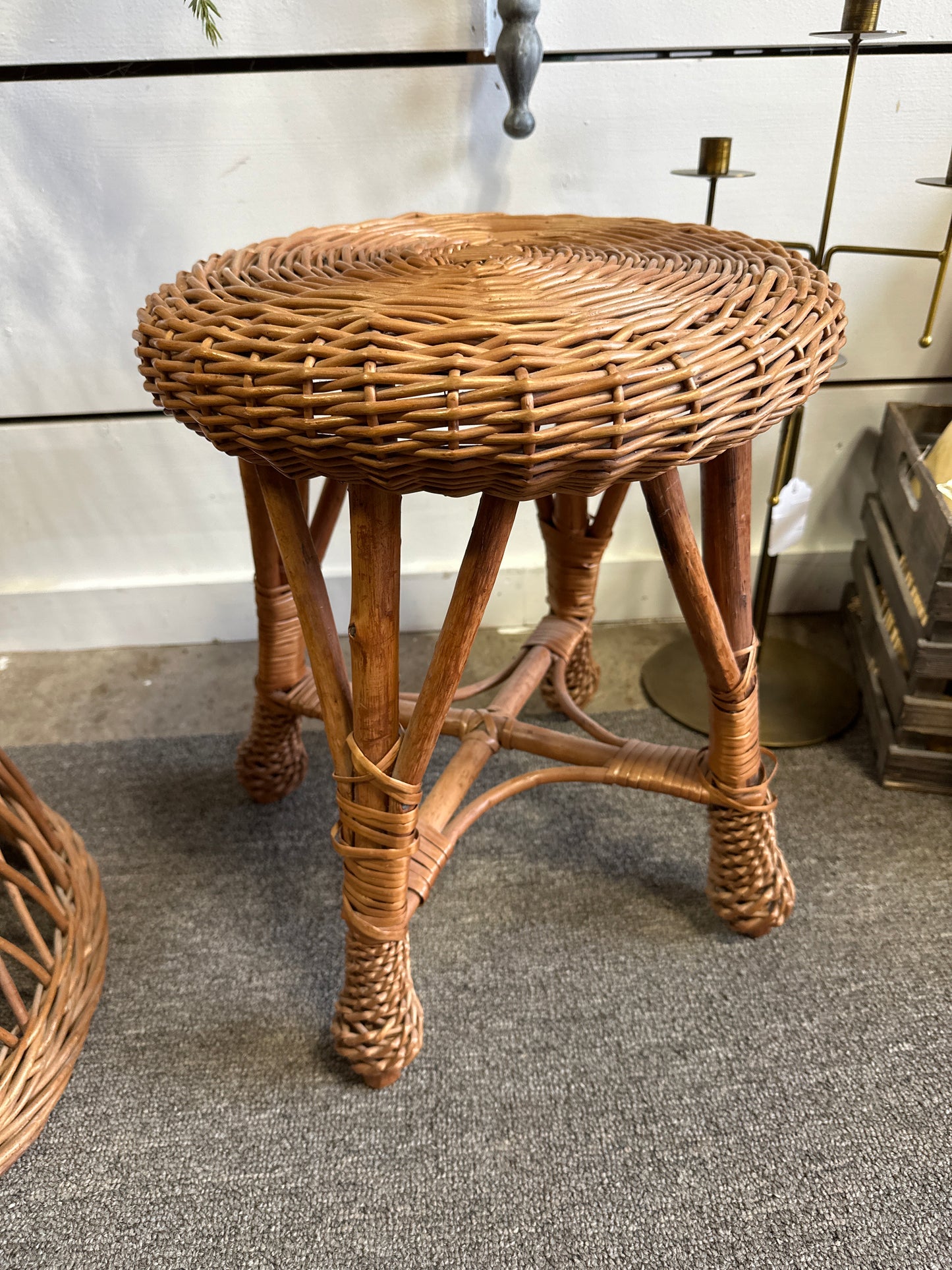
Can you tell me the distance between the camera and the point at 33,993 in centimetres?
85

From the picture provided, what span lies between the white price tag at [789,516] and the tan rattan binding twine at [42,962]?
882 millimetres

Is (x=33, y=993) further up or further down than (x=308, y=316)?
further down

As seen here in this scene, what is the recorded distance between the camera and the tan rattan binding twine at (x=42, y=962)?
27.4 inches

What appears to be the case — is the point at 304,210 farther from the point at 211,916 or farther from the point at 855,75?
the point at 211,916

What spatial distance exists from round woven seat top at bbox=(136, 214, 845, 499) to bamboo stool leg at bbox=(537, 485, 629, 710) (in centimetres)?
36

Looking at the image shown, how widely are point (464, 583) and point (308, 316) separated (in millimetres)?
199

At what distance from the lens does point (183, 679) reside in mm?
1314

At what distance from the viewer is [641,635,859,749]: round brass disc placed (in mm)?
1139

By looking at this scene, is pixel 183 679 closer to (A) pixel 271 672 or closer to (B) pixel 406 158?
(A) pixel 271 672

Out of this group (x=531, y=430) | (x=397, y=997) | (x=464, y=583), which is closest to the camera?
(x=531, y=430)

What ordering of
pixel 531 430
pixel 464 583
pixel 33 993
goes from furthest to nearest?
pixel 33 993, pixel 464 583, pixel 531 430

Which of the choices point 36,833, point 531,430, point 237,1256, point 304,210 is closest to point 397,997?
point 237,1256

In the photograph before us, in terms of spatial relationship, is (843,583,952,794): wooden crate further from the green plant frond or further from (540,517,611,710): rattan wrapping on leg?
the green plant frond

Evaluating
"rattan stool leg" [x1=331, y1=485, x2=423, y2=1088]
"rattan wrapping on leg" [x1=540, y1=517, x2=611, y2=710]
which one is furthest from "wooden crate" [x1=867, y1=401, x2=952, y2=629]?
"rattan stool leg" [x1=331, y1=485, x2=423, y2=1088]
